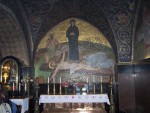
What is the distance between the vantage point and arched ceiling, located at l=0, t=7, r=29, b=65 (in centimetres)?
1204

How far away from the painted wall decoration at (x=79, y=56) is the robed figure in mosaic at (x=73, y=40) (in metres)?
0.11

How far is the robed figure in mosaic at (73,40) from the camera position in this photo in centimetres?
1368

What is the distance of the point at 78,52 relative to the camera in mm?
13727

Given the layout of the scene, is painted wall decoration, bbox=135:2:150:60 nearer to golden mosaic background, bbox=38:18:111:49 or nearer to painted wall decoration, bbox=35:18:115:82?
painted wall decoration, bbox=35:18:115:82

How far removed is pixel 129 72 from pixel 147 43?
8.59 feet

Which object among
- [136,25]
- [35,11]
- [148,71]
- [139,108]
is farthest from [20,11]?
[139,108]

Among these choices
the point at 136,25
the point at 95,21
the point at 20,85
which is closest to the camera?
the point at 20,85

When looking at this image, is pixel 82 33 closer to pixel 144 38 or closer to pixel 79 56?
pixel 79 56

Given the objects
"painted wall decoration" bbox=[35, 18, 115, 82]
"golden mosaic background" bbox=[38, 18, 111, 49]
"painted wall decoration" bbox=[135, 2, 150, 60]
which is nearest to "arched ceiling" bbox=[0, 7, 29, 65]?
"painted wall decoration" bbox=[35, 18, 115, 82]

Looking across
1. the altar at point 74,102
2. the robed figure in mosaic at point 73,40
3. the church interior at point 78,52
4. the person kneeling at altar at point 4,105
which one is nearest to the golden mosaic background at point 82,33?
the church interior at point 78,52

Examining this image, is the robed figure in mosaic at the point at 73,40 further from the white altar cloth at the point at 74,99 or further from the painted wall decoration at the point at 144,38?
the painted wall decoration at the point at 144,38

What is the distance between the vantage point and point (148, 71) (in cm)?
1037

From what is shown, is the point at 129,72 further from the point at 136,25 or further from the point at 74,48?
the point at 74,48

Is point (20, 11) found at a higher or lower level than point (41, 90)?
higher
